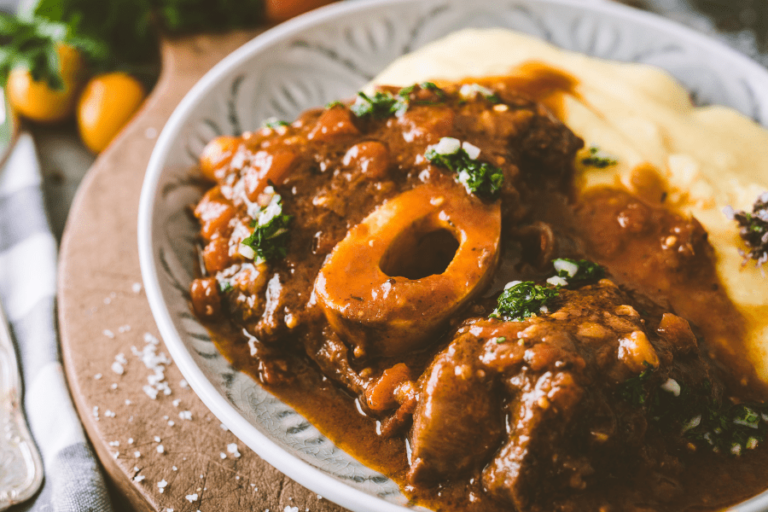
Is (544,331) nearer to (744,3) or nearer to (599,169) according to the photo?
(599,169)

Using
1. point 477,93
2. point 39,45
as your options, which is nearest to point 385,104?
point 477,93

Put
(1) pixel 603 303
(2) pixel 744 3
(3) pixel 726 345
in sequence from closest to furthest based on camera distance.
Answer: (1) pixel 603 303
(3) pixel 726 345
(2) pixel 744 3

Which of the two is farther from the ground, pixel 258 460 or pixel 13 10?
pixel 13 10

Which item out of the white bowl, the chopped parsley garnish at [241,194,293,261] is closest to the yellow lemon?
the white bowl

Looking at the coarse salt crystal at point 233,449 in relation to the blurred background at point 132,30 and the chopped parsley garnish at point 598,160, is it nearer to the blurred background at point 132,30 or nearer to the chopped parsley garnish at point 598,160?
the chopped parsley garnish at point 598,160

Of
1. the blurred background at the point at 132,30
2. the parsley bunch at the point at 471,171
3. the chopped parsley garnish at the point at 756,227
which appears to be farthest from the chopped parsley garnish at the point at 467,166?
the blurred background at the point at 132,30

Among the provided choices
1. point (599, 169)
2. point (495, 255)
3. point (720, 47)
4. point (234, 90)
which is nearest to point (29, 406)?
point (234, 90)
